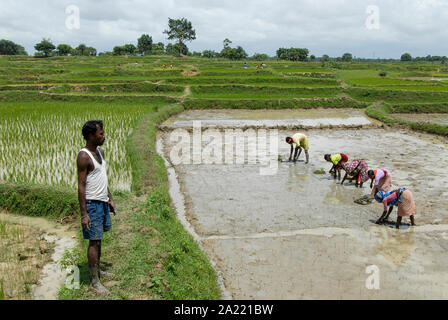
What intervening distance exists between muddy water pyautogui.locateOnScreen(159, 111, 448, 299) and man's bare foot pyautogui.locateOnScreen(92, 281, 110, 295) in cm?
135

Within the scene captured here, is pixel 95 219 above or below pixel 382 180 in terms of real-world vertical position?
above

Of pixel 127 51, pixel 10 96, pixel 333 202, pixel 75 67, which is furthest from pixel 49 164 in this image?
pixel 127 51

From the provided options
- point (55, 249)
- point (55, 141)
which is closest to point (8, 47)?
point (55, 141)

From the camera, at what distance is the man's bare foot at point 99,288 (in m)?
3.31

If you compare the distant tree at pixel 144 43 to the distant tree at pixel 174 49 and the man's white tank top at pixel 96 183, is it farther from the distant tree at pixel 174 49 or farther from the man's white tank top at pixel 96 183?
the man's white tank top at pixel 96 183

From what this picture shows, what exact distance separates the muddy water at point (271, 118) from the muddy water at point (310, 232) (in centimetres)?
538

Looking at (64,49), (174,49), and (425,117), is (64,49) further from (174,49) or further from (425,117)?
(425,117)

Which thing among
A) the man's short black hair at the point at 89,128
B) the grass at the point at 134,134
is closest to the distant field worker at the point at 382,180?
the grass at the point at 134,134

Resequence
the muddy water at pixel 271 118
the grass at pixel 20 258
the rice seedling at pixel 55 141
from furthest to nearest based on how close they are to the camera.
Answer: the muddy water at pixel 271 118 < the rice seedling at pixel 55 141 < the grass at pixel 20 258

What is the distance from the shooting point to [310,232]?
5.26m

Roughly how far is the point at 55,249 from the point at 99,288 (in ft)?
5.07

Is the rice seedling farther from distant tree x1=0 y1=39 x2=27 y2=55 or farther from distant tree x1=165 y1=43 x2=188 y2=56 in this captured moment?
distant tree x1=0 y1=39 x2=27 y2=55

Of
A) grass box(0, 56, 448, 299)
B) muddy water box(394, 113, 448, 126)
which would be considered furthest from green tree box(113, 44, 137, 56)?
muddy water box(394, 113, 448, 126)

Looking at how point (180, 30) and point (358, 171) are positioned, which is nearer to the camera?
point (358, 171)
